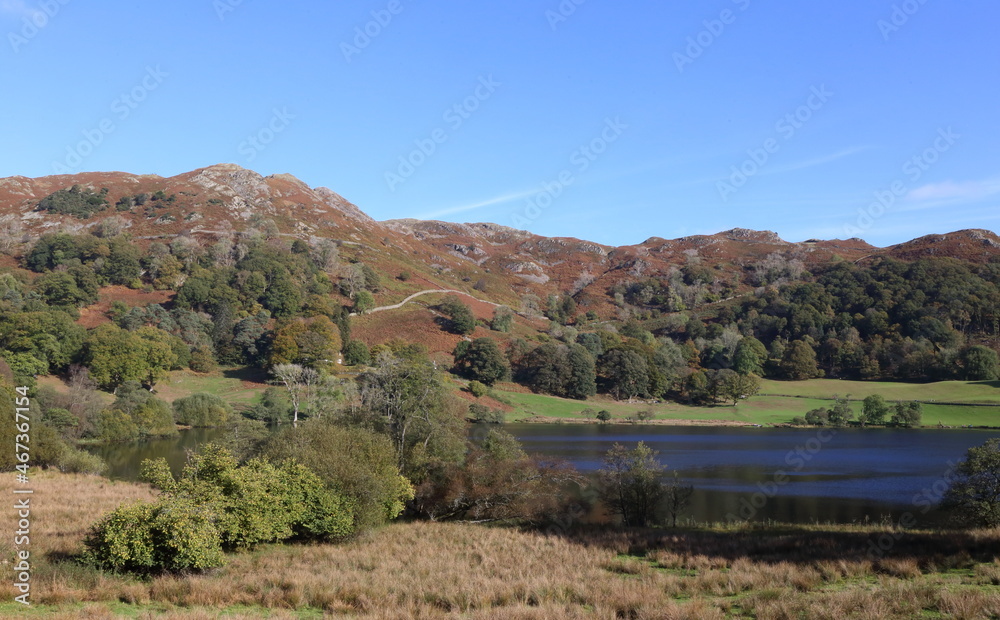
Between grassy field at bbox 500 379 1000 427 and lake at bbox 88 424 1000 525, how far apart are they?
591 centimetres

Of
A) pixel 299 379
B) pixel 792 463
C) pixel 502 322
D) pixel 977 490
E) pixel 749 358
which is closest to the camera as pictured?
pixel 977 490

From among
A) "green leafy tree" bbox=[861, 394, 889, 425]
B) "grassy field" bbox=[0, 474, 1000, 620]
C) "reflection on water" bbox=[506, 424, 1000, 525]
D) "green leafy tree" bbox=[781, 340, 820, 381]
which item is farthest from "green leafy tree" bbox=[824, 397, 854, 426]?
"grassy field" bbox=[0, 474, 1000, 620]

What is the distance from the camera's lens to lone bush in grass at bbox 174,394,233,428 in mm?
72625

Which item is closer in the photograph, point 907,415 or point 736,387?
point 907,415

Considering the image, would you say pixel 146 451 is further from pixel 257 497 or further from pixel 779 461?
pixel 779 461

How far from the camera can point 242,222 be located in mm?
145375

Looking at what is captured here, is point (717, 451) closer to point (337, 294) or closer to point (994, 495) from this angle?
point (994, 495)

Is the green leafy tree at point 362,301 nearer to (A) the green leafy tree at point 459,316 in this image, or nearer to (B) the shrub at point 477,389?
(A) the green leafy tree at point 459,316

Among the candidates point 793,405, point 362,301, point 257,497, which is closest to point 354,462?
point 257,497

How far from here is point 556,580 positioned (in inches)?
690

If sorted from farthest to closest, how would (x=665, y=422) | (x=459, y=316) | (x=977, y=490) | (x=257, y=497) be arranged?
(x=459, y=316) < (x=665, y=422) < (x=977, y=490) < (x=257, y=497)

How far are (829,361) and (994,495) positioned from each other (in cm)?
10037

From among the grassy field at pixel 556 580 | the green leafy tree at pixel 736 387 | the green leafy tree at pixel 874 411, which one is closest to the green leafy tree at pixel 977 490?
the grassy field at pixel 556 580

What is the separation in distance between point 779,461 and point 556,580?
4399 centimetres
